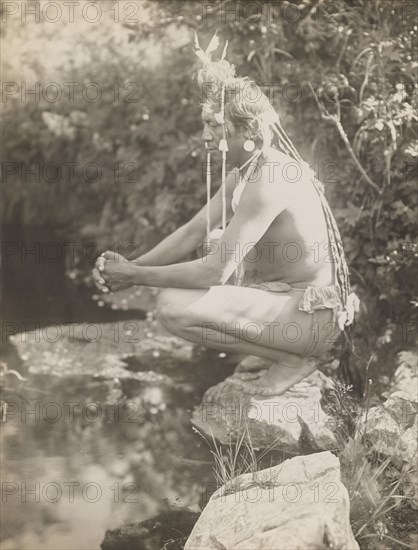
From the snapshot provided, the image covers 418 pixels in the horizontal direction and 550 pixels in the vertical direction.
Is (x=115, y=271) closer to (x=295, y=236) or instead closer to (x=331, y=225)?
(x=295, y=236)

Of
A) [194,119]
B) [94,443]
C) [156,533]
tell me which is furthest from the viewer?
[194,119]

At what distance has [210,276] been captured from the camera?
11.2 feet

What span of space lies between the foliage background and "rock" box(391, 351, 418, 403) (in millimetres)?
195

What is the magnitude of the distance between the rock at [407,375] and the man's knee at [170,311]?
103 centimetres

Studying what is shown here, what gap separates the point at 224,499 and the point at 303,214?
131 cm

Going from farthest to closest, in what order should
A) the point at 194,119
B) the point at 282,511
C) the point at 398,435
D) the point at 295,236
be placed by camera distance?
the point at 194,119
the point at 295,236
the point at 398,435
the point at 282,511

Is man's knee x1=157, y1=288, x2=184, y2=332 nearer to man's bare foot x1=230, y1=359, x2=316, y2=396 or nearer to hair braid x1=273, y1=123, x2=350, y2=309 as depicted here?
man's bare foot x1=230, y1=359, x2=316, y2=396

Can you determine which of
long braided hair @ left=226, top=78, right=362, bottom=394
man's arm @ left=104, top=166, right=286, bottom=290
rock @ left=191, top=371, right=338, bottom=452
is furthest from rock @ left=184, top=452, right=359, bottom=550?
long braided hair @ left=226, top=78, right=362, bottom=394

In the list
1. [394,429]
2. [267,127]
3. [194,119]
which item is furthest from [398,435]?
[194,119]

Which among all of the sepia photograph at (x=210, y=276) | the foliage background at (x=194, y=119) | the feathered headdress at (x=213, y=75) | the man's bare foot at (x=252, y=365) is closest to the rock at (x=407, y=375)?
the sepia photograph at (x=210, y=276)

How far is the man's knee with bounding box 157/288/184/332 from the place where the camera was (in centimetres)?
351

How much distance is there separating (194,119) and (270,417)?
92.4 inches

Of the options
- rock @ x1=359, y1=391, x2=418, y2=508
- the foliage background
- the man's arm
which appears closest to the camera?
rock @ x1=359, y1=391, x2=418, y2=508

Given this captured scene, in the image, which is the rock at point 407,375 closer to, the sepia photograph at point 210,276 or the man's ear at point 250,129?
the sepia photograph at point 210,276
